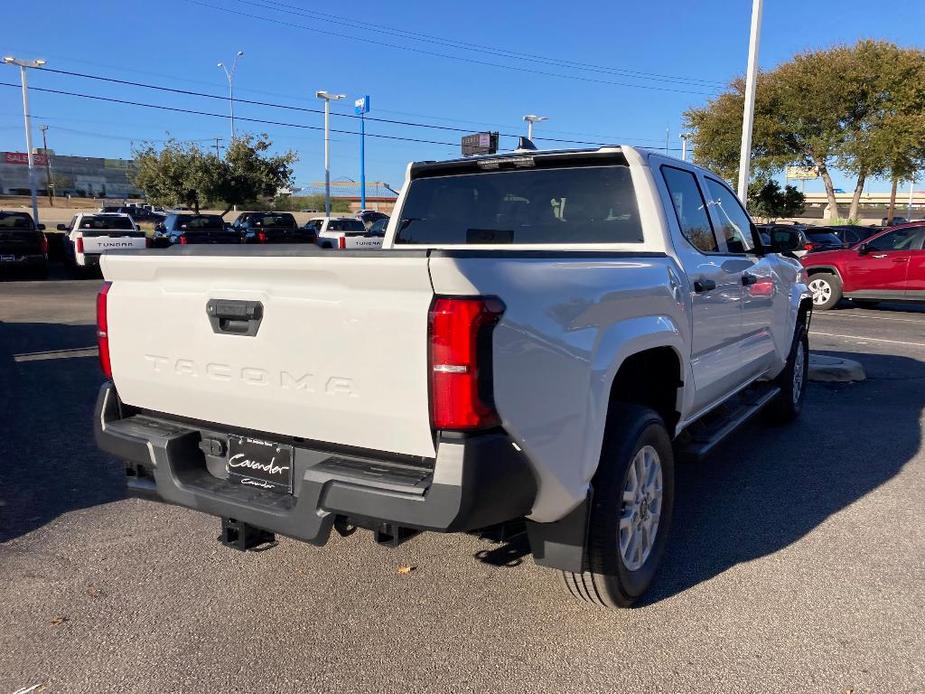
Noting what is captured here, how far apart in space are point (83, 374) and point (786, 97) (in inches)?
1276

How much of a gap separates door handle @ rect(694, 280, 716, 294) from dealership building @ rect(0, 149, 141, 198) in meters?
107

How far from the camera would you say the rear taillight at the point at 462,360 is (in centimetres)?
228

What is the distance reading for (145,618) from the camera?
10.4 feet

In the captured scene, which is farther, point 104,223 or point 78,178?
point 78,178

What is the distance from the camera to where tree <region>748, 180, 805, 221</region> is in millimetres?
40062

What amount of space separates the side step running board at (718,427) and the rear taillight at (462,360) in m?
2.00

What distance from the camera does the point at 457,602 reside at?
331 centimetres

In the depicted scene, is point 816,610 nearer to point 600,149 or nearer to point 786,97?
point 600,149

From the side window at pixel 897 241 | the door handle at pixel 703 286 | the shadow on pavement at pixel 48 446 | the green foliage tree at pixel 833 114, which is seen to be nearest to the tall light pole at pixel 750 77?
the side window at pixel 897 241

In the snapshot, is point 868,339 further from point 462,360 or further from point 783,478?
point 462,360

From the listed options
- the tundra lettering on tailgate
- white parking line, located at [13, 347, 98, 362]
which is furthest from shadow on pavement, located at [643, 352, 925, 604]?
white parking line, located at [13, 347, 98, 362]

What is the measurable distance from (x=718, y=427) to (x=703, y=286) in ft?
3.35

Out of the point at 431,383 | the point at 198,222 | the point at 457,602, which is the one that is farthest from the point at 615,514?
the point at 198,222

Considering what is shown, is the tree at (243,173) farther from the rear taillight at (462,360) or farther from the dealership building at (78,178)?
the dealership building at (78,178)
